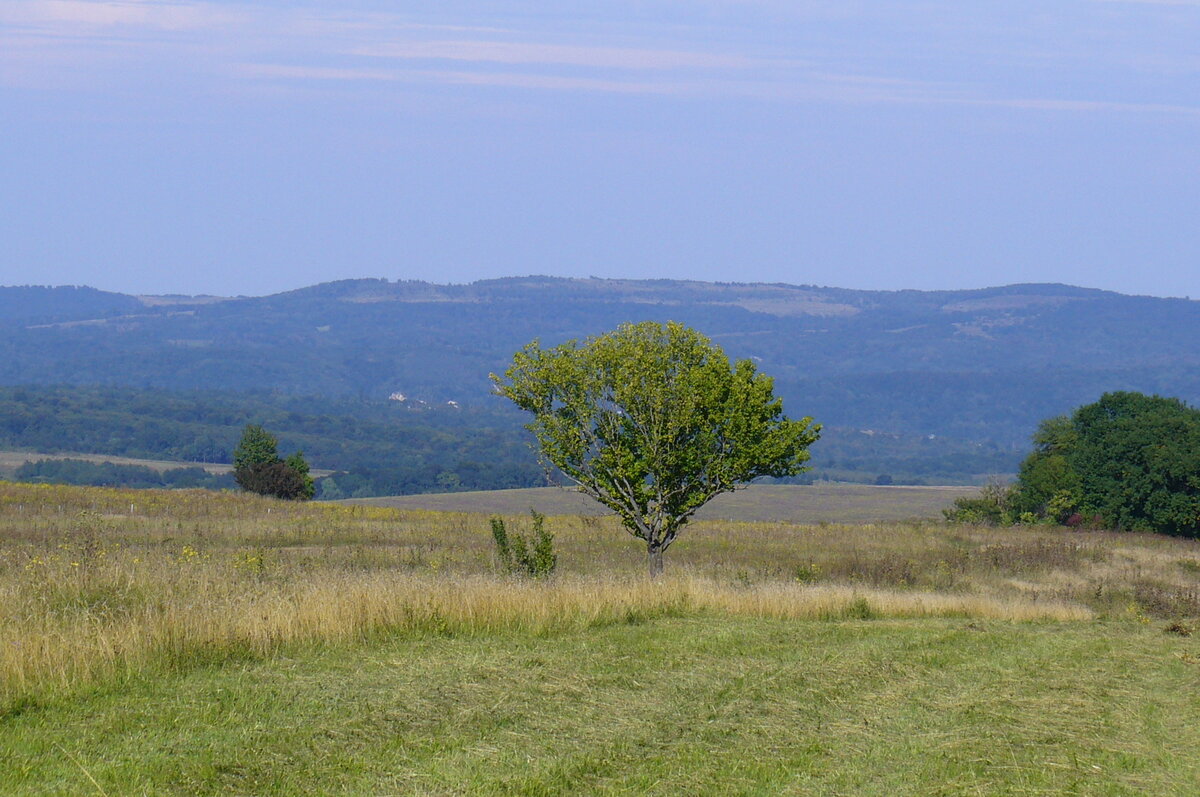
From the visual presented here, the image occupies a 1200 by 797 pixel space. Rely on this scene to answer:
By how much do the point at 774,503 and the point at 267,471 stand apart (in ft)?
193

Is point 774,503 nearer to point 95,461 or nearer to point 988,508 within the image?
point 988,508

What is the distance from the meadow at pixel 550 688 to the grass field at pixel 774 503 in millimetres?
66990

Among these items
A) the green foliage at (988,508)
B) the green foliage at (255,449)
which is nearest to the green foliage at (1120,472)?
the green foliage at (988,508)

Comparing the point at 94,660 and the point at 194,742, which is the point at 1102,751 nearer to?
the point at 194,742

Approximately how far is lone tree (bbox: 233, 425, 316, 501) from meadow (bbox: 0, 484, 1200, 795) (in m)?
48.8

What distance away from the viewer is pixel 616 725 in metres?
7.66

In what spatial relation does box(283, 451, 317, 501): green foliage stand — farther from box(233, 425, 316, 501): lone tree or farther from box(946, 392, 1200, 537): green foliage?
box(946, 392, 1200, 537): green foliage

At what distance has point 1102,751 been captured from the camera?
7.43 m

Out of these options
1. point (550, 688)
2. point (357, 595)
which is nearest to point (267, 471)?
point (357, 595)

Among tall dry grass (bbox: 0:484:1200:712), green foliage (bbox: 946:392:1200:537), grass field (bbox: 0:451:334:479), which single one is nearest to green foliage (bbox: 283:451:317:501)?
tall dry grass (bbox: 0:484:1200:712)

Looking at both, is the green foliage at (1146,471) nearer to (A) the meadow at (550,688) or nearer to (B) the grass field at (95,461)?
(A) the meadow at (550,688)

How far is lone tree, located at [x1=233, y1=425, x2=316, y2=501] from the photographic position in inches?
2421

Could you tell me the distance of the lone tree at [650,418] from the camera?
21.4 metres

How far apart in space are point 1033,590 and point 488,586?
51.0ft
